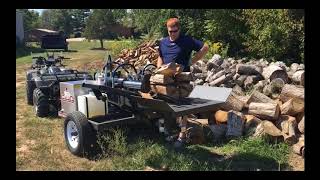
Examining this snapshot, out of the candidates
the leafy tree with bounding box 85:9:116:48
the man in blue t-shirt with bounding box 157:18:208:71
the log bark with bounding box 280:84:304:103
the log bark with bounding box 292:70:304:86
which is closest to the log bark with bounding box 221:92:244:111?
the log bark with bounding box 280:84:304:103

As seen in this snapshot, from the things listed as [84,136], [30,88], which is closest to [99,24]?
[30,88]

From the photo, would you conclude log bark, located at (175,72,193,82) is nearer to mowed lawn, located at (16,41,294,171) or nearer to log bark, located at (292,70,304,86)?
mowed lawn, located at (16,41,294,171)

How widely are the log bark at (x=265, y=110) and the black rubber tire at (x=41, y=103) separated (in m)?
4.14

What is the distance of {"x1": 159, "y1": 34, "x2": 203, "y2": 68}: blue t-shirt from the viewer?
6508 mm

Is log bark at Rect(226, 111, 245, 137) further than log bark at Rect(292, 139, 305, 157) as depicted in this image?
Yes

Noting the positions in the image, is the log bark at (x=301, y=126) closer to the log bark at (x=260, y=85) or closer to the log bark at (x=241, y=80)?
the log bark at (x=260, y=85)

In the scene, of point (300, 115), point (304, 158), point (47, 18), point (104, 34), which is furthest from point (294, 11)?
point (47, 18)

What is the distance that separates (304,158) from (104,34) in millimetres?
32817

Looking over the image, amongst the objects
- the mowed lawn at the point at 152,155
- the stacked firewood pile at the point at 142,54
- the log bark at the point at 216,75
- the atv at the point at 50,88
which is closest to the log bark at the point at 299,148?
the mowed lawn at the point at 152,155

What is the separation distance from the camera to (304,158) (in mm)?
5898

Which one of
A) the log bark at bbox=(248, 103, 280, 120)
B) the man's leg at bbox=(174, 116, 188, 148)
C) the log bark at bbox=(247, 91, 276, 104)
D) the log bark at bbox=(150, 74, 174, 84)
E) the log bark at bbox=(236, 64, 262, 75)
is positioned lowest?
the man's leg at bbox=(174, 116, 188, 148)

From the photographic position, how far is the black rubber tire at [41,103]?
8742 millimetres

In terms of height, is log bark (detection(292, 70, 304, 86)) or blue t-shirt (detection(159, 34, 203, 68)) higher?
blue t-shirt (detection(159, 34, 203, 68))

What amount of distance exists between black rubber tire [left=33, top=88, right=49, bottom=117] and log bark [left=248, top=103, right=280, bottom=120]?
414 cm
